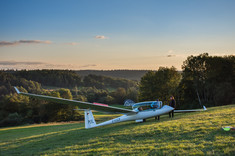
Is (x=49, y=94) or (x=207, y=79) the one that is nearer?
(x=207, y=79)

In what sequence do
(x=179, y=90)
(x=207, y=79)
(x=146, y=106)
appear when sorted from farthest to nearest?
1. (x=179, y=90)
2. (x=207, y=79)
3. (x=146, y=106)

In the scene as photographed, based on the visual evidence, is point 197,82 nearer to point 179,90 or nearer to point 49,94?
point 179,90

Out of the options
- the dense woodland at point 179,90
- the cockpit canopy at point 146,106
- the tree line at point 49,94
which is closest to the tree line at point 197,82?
the dense woodland at point 179,90

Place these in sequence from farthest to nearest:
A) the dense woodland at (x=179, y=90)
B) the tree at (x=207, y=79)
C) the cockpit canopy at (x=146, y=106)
→ the dense woodland at (x=179, y=90), the tree at (x=207, y=79), the cockpit canopy at (x=146, y=106)

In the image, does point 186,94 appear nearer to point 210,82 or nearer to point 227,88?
point 210,82

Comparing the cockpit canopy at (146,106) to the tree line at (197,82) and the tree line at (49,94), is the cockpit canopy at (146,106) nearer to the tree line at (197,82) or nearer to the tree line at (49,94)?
the tree line at (197,82)

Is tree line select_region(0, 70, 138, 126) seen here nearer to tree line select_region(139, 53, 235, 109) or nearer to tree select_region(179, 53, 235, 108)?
tree line select_region(139, 53, 235, 109)

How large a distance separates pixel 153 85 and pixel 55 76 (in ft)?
461

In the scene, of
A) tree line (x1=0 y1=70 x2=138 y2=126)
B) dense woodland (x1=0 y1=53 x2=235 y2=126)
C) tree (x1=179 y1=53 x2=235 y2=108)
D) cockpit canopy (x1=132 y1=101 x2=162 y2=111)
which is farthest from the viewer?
tree line (x1=0 y1=70 x2=138 y2=126)

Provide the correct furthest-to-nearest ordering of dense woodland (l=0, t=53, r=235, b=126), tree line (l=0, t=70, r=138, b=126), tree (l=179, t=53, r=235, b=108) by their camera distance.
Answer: tree line (l=0, t=70, r=138, b=126) → dense woodland (l=0, t=53, r=235, b=126) → tree (l=179, t=53, r=235, b=108)

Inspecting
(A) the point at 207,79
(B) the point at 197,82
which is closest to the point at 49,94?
(B) the point at 197,82

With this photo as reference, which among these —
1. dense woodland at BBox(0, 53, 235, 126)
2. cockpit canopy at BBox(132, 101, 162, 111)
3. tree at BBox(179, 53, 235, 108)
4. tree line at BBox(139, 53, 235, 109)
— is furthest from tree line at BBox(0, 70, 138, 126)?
cockpit canopy at BBox(132, 101, 162, 111)

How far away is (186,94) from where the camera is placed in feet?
185

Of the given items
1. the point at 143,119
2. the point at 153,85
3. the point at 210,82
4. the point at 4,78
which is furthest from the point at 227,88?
the point at 4,78
